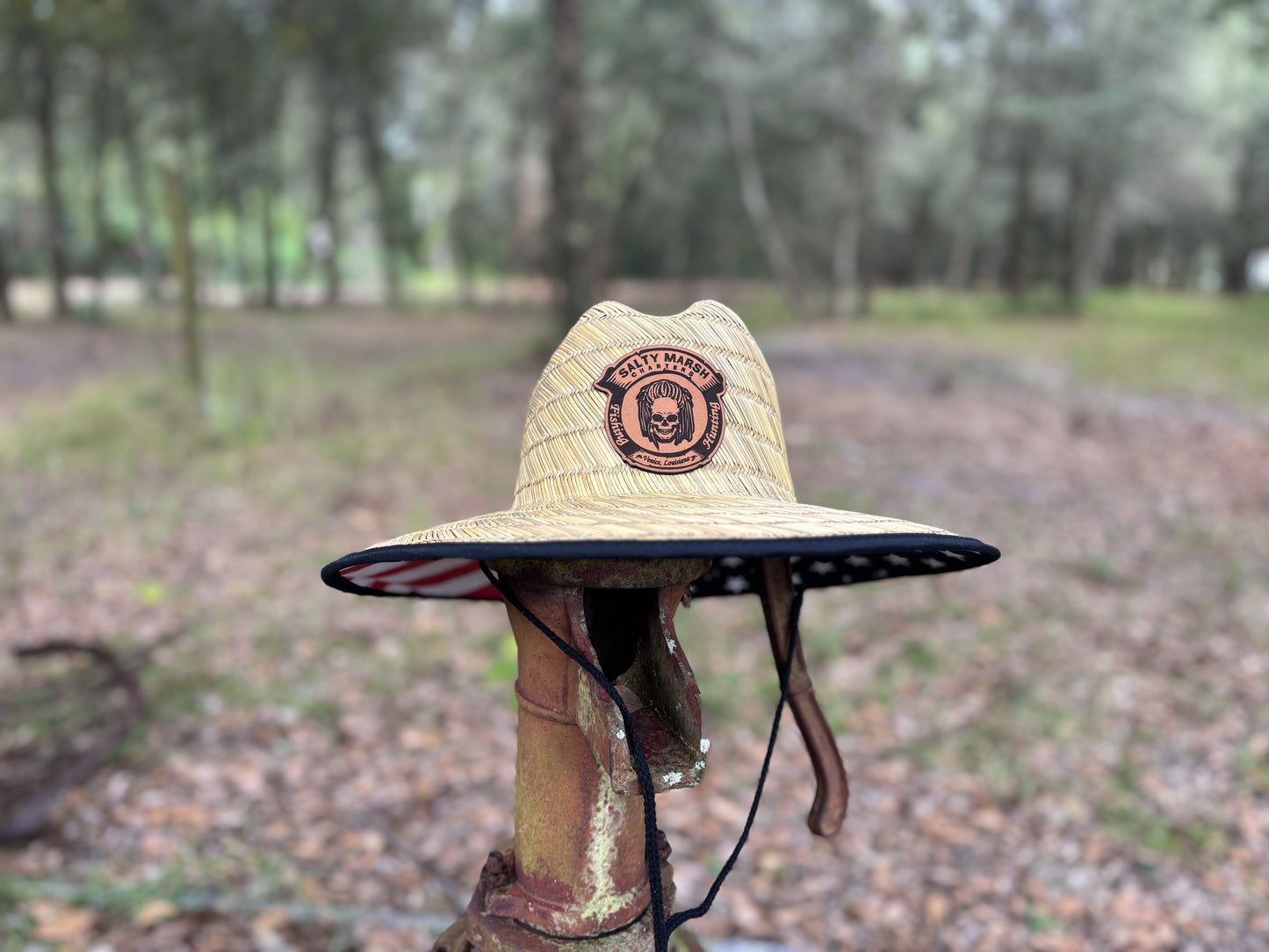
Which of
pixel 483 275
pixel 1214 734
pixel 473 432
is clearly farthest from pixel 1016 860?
pixel 483 275

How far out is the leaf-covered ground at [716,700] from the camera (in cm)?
298

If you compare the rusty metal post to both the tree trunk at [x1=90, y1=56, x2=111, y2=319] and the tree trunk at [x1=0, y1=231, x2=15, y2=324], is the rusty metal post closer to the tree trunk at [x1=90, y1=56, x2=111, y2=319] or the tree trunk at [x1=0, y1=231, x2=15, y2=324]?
the tree trunk at [x1=0, y1=231, x2=15, y2=324]

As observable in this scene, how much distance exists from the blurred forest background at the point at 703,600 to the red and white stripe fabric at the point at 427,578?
4.16 ft

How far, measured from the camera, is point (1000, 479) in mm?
7051

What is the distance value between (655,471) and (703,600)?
4.11 m

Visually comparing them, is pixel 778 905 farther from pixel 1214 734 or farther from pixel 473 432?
pixel 473 432

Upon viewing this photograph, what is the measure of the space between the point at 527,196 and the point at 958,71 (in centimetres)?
1486

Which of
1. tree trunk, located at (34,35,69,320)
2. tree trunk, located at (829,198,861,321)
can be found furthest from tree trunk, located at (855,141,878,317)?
tree trunk, located at (34,35,69,320)

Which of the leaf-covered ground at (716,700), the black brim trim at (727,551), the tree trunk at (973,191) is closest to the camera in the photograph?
the black brim trim at (727,551)

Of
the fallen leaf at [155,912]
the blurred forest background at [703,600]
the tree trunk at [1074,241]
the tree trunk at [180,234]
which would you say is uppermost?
the tree trunk at [1074,241]

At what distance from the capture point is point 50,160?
1620 cm

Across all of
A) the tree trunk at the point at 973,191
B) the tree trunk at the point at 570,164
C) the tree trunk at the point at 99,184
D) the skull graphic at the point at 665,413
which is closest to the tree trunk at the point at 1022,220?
the tree trunk at the point at 973,191

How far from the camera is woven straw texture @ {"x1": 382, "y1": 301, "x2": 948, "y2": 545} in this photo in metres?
1.27

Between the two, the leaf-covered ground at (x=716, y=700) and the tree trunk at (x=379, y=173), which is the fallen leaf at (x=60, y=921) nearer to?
the leaf-covered ground at (x=716, y=700)
